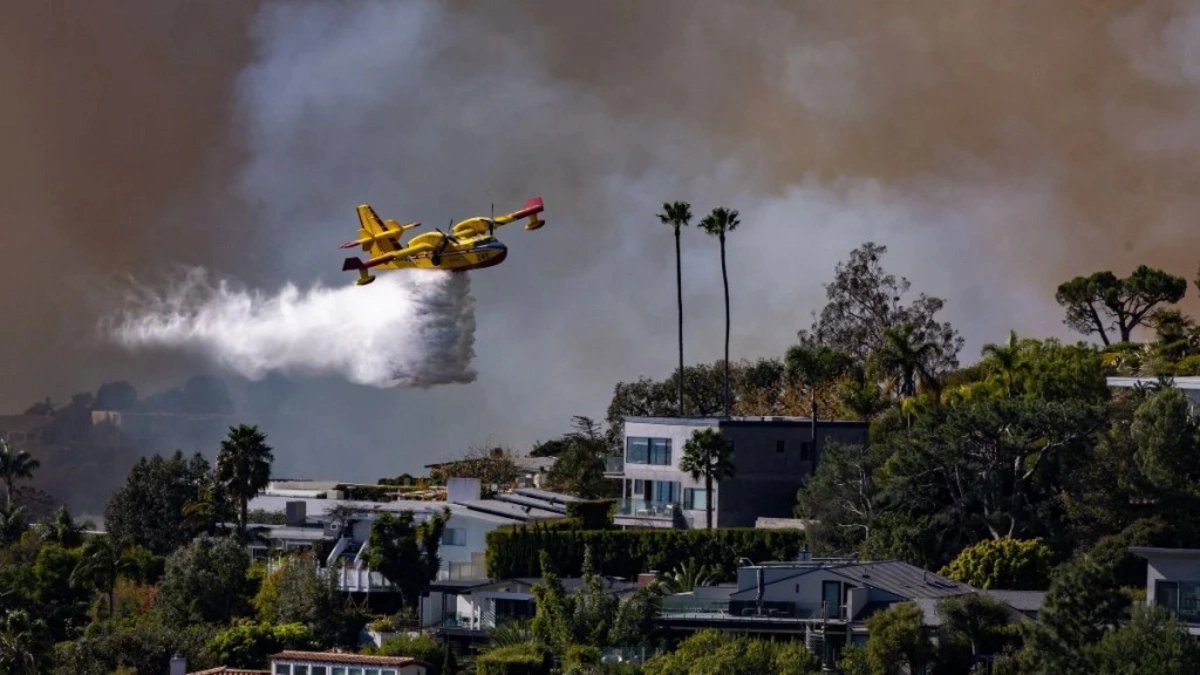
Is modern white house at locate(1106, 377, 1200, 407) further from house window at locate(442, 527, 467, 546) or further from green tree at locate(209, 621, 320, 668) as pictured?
green tree at locate(209, 621, 320, 668)

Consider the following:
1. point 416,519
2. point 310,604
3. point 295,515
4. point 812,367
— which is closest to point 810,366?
point 812,367

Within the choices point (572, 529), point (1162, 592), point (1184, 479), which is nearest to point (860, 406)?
point (572, 529)

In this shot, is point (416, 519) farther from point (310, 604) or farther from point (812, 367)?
point (812, 367)

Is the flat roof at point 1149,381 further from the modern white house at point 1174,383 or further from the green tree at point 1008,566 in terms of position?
the green tree at point 1008,566

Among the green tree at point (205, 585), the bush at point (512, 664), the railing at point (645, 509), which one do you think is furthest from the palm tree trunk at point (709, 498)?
the bush at point (512, 664)

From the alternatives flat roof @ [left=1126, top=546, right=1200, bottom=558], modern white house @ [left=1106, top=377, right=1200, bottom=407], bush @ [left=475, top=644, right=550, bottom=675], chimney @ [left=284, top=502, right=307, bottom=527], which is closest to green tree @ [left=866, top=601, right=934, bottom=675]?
flat roof @ [left=1126, top=546, right=1200, bottom=558]
